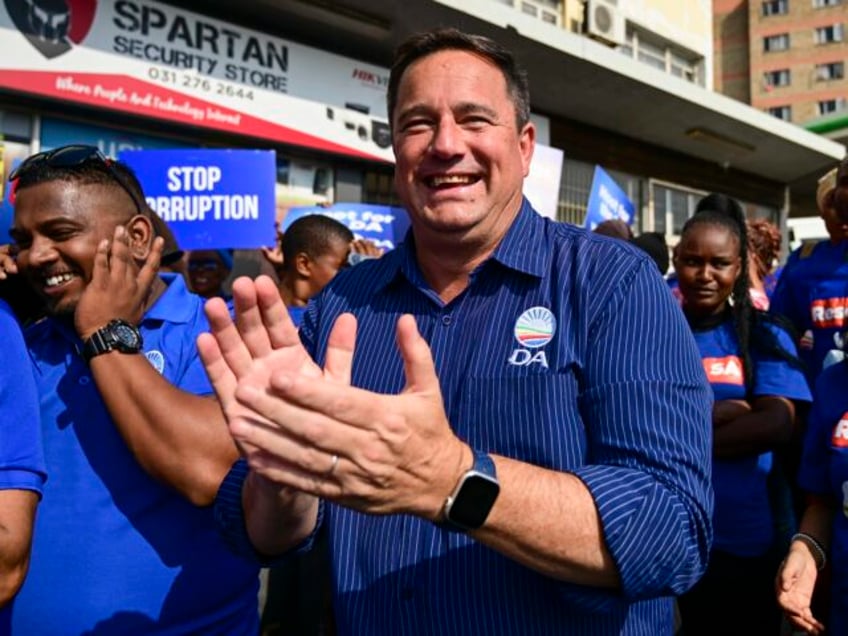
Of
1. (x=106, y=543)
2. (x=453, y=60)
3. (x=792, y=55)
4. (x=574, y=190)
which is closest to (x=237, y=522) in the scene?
(x=106, y=543)

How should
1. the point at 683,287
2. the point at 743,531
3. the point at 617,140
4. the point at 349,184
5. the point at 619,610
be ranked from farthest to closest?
the point at 617,140 < the point at 349,184 < the point at 683,287 < the point at 743,531 < the point at 619,610

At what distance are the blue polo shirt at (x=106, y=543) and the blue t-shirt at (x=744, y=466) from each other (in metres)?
1.80

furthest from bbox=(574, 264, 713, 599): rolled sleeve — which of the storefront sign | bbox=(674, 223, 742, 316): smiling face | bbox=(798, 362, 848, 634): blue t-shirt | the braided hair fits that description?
the storefront sign

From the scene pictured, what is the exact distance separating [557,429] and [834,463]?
133 centimetres

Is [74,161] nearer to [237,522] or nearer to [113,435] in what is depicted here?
[113,435]

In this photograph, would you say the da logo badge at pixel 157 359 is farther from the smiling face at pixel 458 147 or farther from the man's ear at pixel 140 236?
the smiling face at pixel 458 147

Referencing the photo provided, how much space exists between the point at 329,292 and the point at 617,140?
9889mm

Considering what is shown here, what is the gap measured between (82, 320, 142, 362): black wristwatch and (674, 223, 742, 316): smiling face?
2.24m

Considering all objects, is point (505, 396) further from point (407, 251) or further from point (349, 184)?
point (349, 184)

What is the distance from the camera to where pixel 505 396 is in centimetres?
143

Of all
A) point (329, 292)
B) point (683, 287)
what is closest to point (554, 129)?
point (683, 287)

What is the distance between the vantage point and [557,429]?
1.38 meters

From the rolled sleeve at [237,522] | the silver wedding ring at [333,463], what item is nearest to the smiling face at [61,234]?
the rolled sleeve at [237,522]

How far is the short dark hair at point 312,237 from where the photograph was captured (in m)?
4.11
